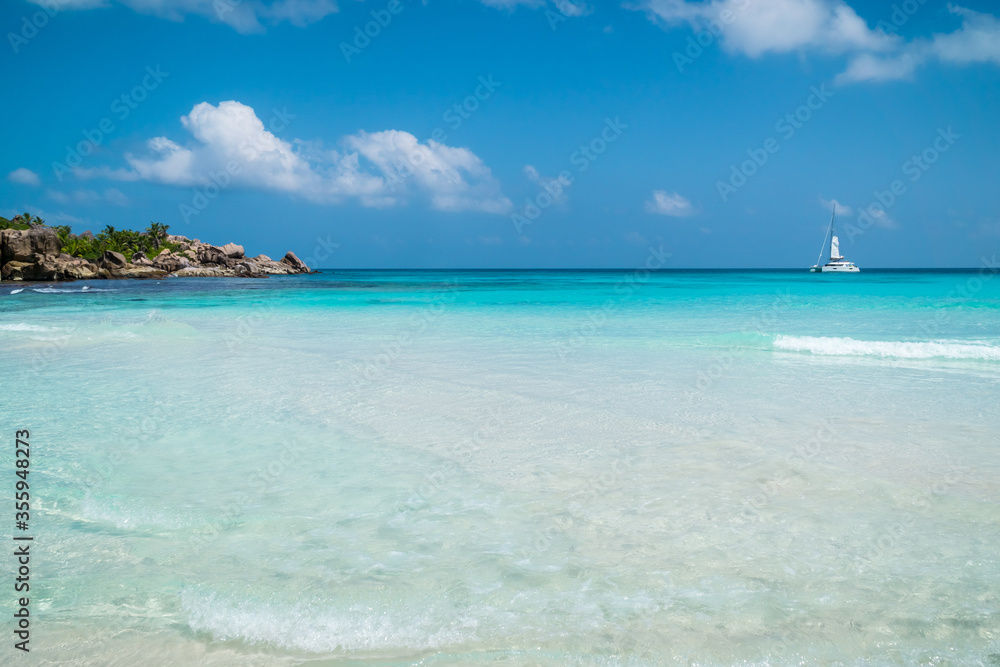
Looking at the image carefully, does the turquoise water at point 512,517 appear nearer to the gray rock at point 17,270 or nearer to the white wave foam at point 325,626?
the white wave foam at point 325,626

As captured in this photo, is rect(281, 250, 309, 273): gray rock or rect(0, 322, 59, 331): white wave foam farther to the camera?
rect(281, 250, 309, 273): gray rock

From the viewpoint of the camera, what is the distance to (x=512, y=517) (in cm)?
432

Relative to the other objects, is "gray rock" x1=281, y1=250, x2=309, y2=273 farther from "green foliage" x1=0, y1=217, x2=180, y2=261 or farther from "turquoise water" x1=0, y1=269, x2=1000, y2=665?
"turquoise water" x1=0, y1=269, x2=1000, y2=665

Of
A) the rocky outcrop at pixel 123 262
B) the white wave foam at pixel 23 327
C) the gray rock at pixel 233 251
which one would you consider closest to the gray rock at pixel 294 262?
the rocky outcrop at pixel 123 262

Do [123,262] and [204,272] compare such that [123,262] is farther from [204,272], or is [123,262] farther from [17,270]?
[17,270]

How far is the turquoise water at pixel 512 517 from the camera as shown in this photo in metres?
2.98

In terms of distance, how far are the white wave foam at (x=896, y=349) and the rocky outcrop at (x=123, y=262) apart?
69.2 m

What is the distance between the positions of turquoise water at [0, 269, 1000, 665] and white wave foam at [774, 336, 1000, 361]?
257cm

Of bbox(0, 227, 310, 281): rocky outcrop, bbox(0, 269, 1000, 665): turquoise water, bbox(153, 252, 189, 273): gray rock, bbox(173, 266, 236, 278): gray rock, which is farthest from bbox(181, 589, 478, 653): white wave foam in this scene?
bbox(153, 252, 189, 273): gray rock

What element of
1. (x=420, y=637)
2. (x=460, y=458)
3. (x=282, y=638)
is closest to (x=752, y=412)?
(x=460, y=458)

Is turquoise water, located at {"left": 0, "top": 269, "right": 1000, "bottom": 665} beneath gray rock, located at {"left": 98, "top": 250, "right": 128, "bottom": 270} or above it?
beneath

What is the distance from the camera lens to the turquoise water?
2.98 m

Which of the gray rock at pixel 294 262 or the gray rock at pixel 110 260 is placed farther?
the gray rock at pixel 294 262

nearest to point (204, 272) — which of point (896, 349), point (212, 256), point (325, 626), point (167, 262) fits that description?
point (167, 262)
